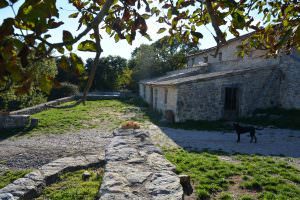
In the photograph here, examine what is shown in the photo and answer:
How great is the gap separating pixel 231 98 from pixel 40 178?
14182 mm

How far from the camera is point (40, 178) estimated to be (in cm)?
705

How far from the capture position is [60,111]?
74.1 ft

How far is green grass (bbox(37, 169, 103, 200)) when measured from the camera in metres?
6.38

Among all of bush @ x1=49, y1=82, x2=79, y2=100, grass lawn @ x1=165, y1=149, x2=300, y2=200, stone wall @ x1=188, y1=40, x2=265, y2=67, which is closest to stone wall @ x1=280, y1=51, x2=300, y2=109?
stone wall @ x1=188, y1=40, x2=265, y2=67

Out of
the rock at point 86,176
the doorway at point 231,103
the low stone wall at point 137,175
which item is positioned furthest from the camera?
the doorway at point 231,103

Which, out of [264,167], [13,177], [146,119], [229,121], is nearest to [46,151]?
[13,177]

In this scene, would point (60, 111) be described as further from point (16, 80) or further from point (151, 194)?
point (16, 80)

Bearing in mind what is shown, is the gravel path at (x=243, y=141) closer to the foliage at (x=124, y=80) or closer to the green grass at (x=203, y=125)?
the green grass at (x=203, y=125)

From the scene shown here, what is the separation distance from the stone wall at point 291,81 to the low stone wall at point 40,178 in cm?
1362

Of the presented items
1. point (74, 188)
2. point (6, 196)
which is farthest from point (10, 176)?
point (6, 196)

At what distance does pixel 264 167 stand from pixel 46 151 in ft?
24.2

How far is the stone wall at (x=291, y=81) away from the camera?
60.8 ft

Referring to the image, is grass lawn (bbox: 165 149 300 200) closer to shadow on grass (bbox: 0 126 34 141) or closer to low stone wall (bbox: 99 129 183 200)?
low stone wall (bbox: 99 129 183 200)

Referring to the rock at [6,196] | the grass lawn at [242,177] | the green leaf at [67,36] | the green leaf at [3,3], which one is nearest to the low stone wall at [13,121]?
the grass lawn at [242,177]
